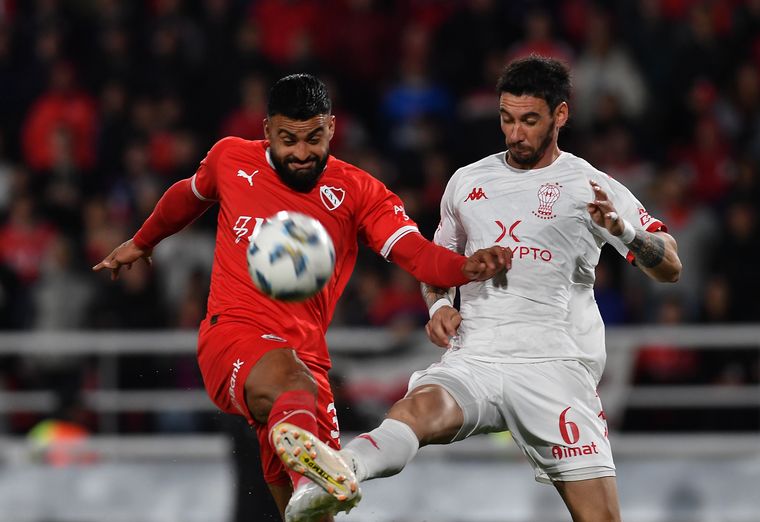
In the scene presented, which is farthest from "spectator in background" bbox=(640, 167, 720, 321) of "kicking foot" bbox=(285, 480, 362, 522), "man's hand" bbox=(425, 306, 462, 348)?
"kicking foot" bbox=(285, 480, 362, 522)

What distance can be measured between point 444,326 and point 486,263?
38 cm

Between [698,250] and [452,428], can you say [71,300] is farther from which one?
[452,428]

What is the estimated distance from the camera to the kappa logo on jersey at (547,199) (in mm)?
5879

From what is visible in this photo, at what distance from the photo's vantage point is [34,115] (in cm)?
1270

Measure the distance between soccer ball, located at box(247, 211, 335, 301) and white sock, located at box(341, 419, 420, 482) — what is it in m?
0.62

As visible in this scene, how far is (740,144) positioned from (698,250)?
3.88ft

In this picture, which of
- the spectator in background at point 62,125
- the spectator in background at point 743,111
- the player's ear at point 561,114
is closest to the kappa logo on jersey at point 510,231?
the player's ear at point 561,114

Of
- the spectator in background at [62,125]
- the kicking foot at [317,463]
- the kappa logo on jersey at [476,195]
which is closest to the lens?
the kicking foot at [317,463]

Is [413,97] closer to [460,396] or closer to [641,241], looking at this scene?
[641,241]

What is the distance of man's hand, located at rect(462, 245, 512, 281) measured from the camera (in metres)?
5.54

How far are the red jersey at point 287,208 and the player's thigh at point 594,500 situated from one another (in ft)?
3.94

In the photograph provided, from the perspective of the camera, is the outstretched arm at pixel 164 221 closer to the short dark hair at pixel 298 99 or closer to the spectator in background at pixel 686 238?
the short dark hair at pixel 298 99

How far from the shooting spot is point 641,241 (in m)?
5.70

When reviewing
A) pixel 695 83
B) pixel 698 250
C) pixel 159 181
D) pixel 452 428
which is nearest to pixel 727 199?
pixel 698 250
